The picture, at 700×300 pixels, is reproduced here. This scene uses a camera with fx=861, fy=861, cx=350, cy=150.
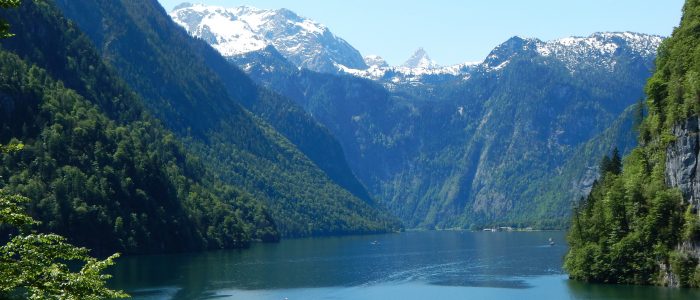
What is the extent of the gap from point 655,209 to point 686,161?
6669mm

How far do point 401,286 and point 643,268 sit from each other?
40.4 m

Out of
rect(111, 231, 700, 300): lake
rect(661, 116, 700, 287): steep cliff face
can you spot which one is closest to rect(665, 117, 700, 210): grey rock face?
rect(661, 116, 700, 287): steep cliff face

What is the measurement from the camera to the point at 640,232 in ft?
342

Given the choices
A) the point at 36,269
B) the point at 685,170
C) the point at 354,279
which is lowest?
the point at 354,279

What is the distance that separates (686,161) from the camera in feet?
331

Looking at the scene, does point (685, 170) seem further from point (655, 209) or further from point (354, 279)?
point (354, 279)

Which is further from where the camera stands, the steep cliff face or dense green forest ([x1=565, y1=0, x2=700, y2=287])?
dense green forest ([x1=565, y1=0, x2=700, y2=287])

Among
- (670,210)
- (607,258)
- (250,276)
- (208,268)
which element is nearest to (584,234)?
(607,258)

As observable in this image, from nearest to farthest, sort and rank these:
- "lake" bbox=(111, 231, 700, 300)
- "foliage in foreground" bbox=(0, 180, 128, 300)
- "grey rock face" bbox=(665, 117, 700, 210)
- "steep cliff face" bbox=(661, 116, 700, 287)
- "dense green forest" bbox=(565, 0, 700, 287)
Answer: "foliage in foreground" bbox=(0, 180, 128, 300) → "steep cliff face" bbox=(661, 116, 700, 287) → "grey rock face" bbox=(665, 117, 700, 210) → "dense green forest" bbox=(565, 0, 700, 287) → "lake" bbox=(111, 231, 700, 300)

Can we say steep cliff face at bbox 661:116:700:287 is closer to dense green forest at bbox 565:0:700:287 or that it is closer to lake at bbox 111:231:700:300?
dense green forest at bbox 565:0:700:287

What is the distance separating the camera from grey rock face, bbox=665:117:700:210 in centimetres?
9906

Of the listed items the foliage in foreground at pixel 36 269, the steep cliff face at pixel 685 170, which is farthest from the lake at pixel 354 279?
the foliage in foreground at pixel 36 269

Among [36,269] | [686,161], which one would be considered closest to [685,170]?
[686,161]

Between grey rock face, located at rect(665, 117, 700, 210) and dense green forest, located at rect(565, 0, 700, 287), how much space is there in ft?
1.22
